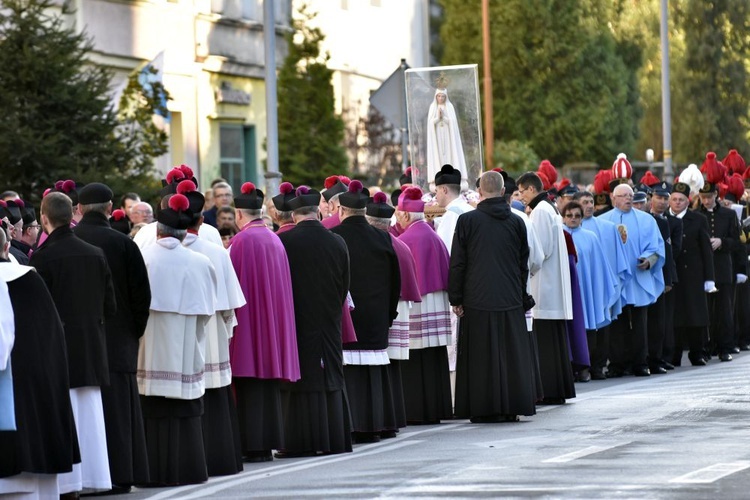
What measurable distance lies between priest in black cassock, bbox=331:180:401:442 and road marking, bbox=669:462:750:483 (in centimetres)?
390

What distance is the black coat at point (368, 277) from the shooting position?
53.3 ft

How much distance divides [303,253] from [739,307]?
12.4 meters

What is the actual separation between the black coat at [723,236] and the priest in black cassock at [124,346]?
12881 millimetres

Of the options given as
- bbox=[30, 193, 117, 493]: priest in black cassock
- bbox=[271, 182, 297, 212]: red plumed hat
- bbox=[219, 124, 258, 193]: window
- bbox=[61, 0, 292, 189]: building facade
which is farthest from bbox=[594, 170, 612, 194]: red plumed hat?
bbox=[30, 193, 117, 493]: priest in black cassock

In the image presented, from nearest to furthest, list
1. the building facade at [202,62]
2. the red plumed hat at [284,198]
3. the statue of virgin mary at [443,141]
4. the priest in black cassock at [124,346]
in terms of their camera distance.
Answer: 1. the priest in black cassock at [124,346]
2. the red plumed hat at [284,198]
3. the statue of virgin mary at [443,141]
4. the building facade at [202,62]

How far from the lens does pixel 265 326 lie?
1515 cm

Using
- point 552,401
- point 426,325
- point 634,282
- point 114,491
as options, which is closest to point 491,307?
point 426,325

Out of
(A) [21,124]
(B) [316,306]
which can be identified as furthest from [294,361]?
(A) [21,124]

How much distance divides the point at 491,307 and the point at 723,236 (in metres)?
8.51

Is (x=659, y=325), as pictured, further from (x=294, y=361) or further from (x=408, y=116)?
(x=294, y=361)

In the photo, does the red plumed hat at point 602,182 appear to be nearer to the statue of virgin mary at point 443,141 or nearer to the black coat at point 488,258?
the statue of virgin mary at point 443,141

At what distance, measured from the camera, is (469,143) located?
77.7ft

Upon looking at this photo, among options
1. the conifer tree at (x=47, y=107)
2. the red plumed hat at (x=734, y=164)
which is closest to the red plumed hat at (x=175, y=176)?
the conifer tree at (x=47, y=107)

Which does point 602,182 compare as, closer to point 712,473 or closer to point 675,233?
point 675,233
